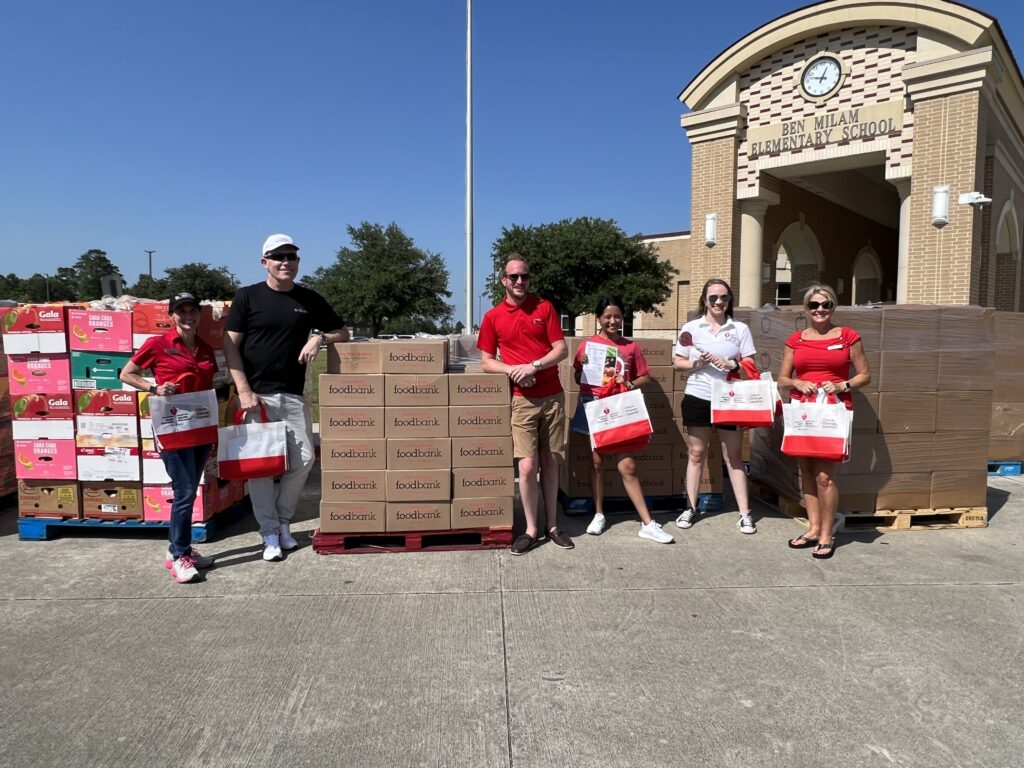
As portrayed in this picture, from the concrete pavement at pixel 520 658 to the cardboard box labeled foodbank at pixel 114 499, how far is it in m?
0.26

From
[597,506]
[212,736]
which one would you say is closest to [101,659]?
[212,736]

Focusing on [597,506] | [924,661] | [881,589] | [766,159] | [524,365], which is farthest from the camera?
[766,159]

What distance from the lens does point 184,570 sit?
13.6 feet

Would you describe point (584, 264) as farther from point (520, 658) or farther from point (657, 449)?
point (520, 658)

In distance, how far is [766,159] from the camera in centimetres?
1725

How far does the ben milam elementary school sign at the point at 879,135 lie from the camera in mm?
14320

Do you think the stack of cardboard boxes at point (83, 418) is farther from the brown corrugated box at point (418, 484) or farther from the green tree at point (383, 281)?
the green tree at point (383, 281)

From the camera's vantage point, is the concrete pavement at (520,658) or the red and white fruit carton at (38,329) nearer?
the concrete pavement at (520,658)

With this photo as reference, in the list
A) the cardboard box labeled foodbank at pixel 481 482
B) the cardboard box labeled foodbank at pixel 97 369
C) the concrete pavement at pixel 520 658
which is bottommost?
the concrete pavement at pixel 520 658

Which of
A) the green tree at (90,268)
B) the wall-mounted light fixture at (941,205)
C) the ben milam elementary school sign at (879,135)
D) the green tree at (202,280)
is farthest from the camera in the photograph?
the green tree at (90,268)

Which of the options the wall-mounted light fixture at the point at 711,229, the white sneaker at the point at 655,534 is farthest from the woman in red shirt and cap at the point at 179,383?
the wall-mounted light fixture at the point at 711,229

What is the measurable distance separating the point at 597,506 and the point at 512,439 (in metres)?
0.96

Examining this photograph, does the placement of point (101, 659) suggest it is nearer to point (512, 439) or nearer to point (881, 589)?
point (512, 439)

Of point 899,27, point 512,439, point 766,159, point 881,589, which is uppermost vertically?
point 899,27
